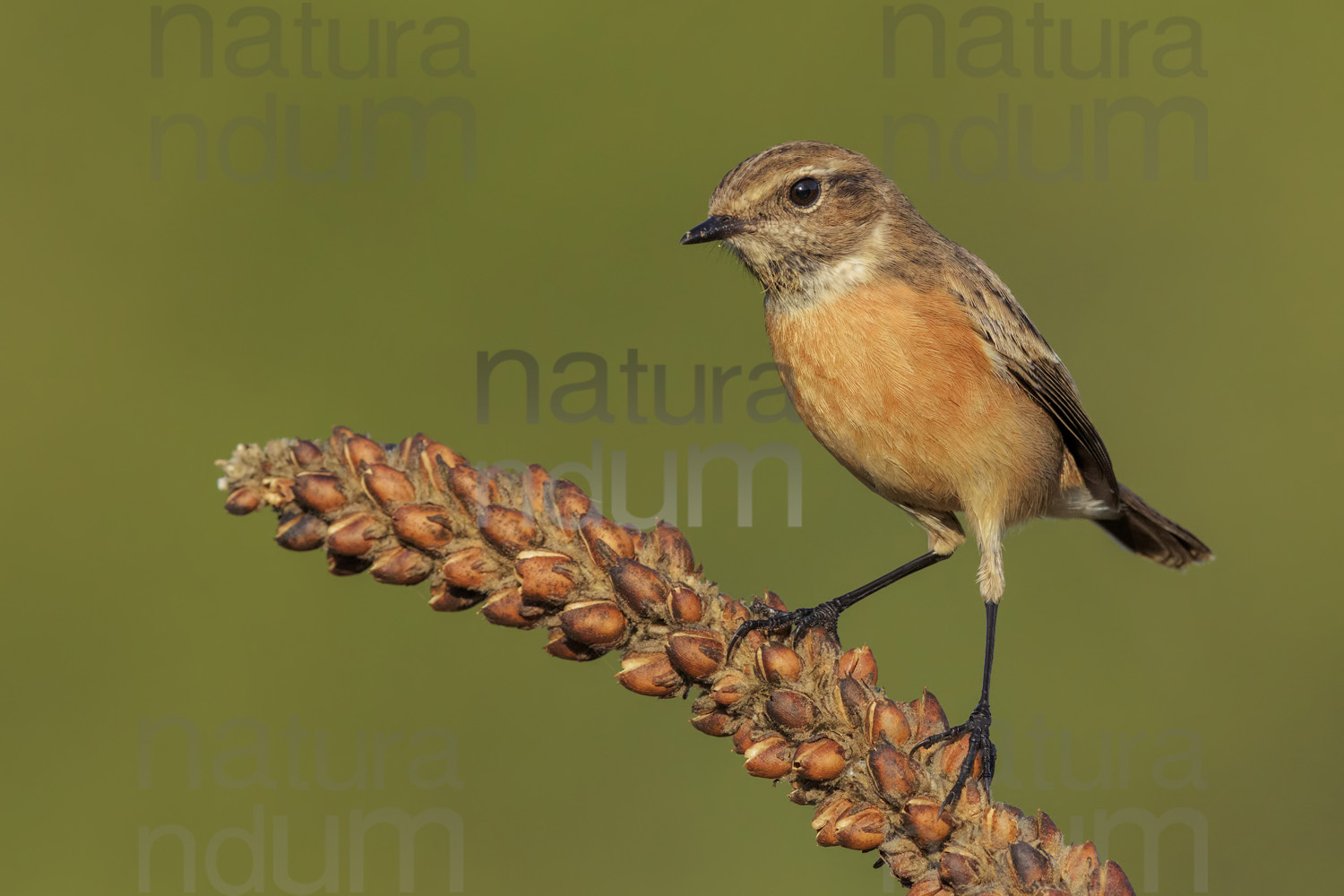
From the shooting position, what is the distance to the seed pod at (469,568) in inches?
109

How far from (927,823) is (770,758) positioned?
0.36 meters

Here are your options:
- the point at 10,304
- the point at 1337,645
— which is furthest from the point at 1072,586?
the point at 10,304

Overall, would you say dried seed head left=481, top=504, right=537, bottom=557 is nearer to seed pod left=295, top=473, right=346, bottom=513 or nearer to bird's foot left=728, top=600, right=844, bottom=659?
seed pod left=295, top=473, right=346, bottom=513

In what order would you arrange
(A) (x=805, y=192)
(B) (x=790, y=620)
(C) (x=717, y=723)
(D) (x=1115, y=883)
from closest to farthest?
(D) (x=1115, y=883) < (C) (x=717, y=723) < (B) (x=790, y=620) < (A) (x=805, y=192)

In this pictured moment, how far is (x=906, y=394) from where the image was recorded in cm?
468

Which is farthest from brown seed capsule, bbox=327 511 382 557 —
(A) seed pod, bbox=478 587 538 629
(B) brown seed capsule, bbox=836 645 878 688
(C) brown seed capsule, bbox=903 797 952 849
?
(C) brown seed capsule, bbox=903 797 952 849

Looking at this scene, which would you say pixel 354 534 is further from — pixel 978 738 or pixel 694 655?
pixel 978 738

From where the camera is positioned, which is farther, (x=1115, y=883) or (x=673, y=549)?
(x=673, y=549)

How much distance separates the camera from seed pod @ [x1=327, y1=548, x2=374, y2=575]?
2.78m

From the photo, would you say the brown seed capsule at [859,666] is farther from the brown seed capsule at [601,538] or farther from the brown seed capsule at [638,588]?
the brown seed capsule at [601,538]

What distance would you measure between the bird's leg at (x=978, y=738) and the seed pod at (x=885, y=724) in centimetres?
4

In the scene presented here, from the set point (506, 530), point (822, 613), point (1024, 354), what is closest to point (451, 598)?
point (506, 530)

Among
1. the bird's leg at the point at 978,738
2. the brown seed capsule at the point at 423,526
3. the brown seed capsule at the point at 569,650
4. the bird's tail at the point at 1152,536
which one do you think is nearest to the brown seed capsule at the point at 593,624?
the brown seed capsule at the point at 569,650

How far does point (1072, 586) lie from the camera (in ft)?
26.8
